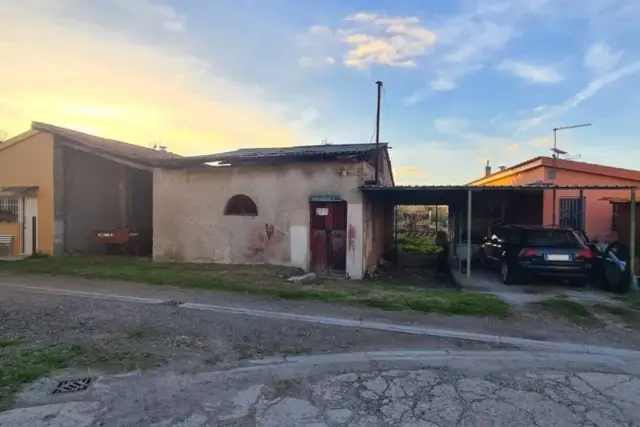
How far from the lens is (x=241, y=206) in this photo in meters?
12.8

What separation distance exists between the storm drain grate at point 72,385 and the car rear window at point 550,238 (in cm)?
947

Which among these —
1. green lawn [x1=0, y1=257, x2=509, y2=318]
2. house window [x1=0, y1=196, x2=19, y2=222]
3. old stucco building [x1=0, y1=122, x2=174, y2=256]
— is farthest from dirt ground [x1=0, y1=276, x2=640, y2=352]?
house window [x1=0, y1=196, x2=19, y2=222]

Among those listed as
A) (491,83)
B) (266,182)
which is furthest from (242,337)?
(491,83)

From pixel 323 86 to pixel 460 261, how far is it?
24.8ft

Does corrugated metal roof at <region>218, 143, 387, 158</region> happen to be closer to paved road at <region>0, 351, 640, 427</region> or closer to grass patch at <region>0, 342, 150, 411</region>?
Answer: paved road at <region>0, 351, 640, 427</region>

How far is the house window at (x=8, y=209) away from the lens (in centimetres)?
1516

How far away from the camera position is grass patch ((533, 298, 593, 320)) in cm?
722

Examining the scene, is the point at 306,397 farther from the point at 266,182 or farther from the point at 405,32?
the point at 405,32

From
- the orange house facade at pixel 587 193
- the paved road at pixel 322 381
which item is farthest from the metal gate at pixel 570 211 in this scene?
the paved road at pixel 322 381

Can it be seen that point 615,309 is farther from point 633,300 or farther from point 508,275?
point 508,275

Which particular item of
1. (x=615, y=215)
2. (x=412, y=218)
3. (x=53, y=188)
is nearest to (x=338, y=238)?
(x=615, y=215)

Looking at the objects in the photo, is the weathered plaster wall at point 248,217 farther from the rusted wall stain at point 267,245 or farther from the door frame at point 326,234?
the door frame at point 326,234

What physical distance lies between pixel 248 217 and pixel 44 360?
26.4ft

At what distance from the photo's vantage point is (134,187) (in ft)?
59.2
